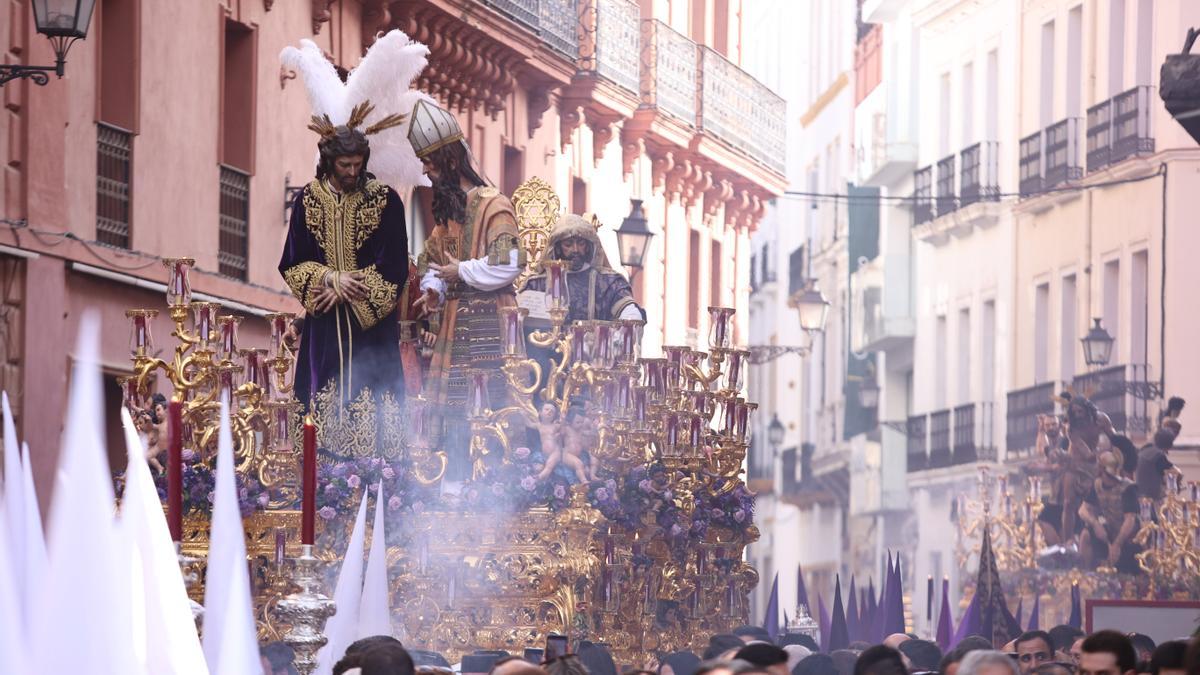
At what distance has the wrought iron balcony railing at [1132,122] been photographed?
113ft

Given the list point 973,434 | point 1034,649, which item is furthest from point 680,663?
point 973,434

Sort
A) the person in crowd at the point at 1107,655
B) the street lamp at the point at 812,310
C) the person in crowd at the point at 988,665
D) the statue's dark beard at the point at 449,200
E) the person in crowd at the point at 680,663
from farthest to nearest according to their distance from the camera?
the street lamp at the point at 812,310, the statue's dark beard at the point at 449,200, the person in crowd at the point at 680,663, the person in crowd at the point at 1107,655, the person in crowd at the point at 988,665

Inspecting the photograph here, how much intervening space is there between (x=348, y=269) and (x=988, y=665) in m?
4.70

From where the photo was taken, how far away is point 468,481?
38.2 ft

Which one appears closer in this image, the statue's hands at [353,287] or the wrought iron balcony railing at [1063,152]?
the statue's hands at [353,287]

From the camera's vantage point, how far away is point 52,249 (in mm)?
17188

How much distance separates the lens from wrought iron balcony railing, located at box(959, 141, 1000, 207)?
42125 mm

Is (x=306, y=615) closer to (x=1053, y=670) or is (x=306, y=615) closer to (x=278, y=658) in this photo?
(x=1053, y=670)

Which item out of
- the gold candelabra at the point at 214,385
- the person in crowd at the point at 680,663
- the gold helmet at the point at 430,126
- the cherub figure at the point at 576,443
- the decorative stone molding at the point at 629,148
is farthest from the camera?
the decorative stone molding at the point at 629,148

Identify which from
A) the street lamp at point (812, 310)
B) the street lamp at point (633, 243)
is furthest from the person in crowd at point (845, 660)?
the street lamp at point (812, 310)

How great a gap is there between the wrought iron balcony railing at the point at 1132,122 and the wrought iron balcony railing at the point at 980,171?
20.0ft

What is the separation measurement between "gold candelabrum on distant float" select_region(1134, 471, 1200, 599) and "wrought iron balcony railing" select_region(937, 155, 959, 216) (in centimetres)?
2292

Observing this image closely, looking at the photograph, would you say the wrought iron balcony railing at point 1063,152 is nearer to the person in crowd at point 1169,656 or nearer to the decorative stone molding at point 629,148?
the decorative stone molding at point 629,148

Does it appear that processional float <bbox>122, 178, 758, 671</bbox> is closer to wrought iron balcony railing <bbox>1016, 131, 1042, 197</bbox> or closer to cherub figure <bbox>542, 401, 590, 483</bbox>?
cherub figure <bbox>542, 401, 590, 483</bbox>
